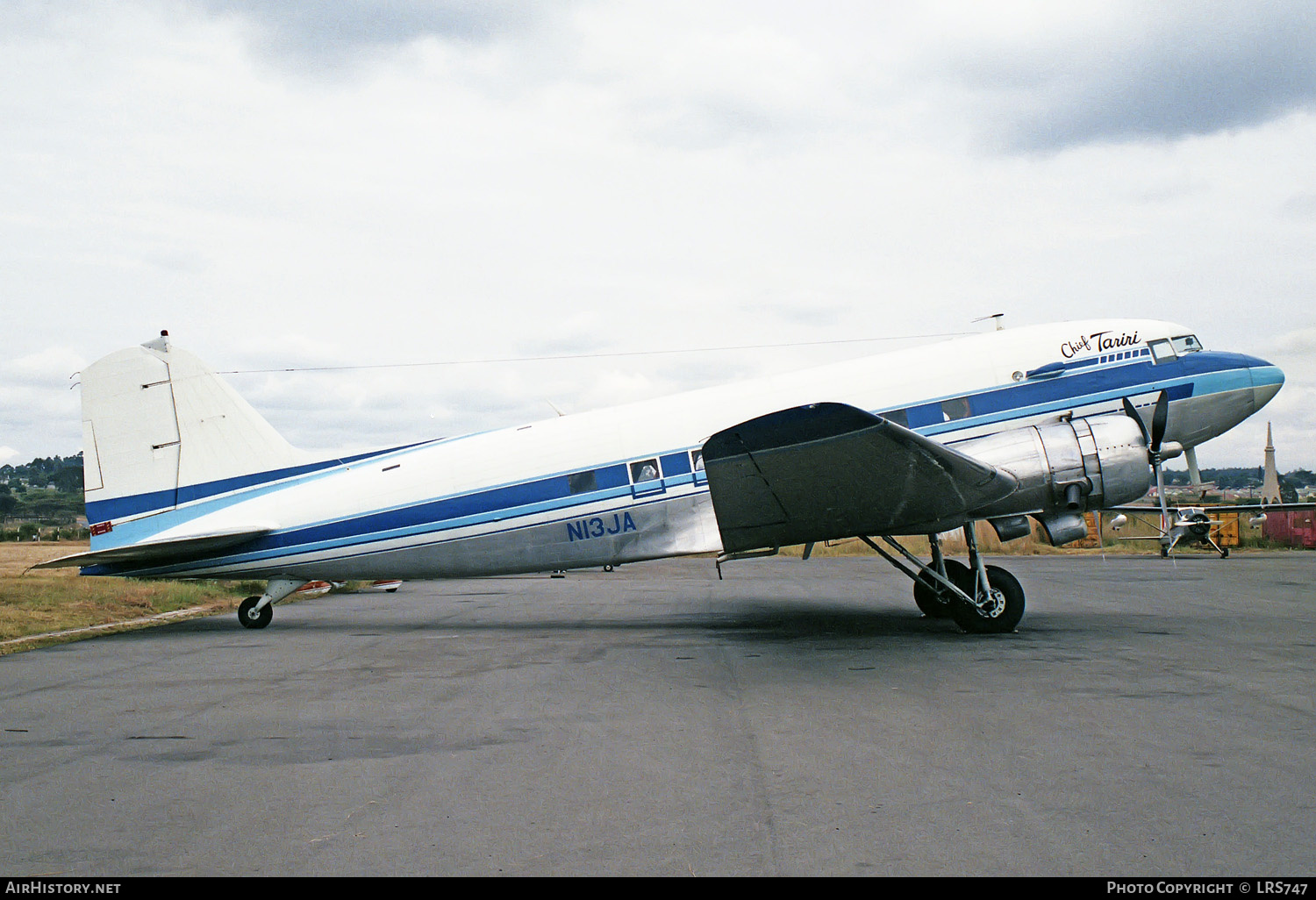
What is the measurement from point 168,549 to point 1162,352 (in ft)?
48.4

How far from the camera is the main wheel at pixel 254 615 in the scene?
44.7ft

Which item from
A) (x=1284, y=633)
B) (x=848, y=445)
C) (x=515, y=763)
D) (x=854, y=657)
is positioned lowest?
(x=1284, y=633)

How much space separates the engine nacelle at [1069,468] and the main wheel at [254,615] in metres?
10.8

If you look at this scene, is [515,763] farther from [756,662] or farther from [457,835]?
[756,662]

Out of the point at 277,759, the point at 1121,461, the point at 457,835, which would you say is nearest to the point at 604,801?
the point at 457,835

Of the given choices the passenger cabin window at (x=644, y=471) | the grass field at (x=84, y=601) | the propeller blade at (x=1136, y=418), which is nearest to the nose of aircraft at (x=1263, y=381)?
the propeller blade at (x=1136, y=418)

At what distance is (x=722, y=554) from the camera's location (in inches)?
484

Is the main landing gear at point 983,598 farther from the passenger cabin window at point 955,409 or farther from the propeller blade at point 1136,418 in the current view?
the propeller blade at point 1136,418

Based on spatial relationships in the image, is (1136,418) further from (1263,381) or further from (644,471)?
(644,471)

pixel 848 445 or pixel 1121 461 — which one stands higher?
pixel 848 445

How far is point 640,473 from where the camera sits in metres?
12.6

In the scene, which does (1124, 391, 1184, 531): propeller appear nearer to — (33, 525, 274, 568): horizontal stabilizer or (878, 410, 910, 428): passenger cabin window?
(878, 410, 910, 428): passenger cabin window

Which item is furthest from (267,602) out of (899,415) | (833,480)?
(899,415)
